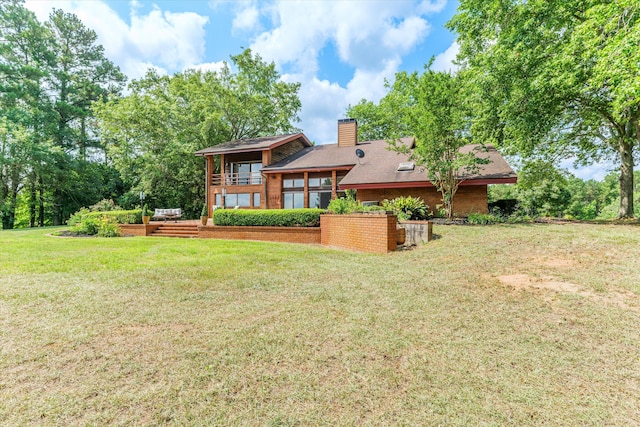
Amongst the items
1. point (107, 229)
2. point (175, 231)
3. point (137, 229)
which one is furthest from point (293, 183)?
point (107, 229)

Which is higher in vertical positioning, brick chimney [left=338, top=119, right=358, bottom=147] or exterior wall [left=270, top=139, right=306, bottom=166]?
brick chimney [left=338, top=119, right=358, bottom=147]

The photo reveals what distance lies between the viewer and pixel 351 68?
23.3 m

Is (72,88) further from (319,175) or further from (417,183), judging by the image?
(417,183)

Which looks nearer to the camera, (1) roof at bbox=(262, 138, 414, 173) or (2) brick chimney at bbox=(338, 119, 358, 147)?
(1) roof at bbox=(262, 138, 414, 173)

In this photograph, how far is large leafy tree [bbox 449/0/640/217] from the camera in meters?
9.05

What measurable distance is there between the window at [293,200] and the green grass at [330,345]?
595 inches

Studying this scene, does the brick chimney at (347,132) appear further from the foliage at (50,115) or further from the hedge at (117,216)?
the foliage at (50,115)

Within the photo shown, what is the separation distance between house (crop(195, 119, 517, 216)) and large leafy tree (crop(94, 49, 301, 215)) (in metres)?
4.00

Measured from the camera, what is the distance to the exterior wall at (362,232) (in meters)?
8.87

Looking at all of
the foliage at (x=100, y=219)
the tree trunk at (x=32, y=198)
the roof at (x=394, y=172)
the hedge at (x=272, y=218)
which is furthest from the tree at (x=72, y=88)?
the roof at (x=394, y=172)

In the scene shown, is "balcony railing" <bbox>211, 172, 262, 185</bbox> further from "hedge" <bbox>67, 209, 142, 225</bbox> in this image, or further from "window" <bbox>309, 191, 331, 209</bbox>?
"hedge" <bbox>67, 209, 142, 225</bbox>

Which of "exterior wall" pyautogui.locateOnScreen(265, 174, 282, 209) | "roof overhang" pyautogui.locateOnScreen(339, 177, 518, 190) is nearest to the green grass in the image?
"roof overhang" pyautogui.locateOnScreen(339, 177, 518, 190)

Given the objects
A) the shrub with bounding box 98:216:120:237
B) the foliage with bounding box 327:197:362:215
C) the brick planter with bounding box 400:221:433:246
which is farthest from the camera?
→ the shrub with bounding box 98:216:120:237

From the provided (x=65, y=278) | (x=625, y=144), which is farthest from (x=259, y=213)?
(x=625, y=144)
